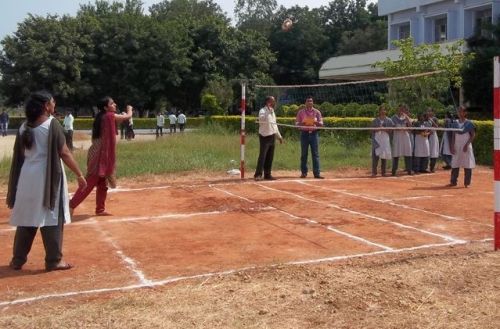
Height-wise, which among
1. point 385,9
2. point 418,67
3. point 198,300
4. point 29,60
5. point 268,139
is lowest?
point 198,300

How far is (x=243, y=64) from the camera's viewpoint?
48406 mm

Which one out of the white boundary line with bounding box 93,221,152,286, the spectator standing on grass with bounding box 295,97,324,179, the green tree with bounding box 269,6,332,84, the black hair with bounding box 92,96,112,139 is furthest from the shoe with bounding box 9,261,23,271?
the green tree with bounding box 269,6,332,84

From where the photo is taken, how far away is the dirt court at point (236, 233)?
5.30 metres

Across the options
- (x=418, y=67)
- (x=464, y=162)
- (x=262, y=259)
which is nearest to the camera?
(x=262, y=259)

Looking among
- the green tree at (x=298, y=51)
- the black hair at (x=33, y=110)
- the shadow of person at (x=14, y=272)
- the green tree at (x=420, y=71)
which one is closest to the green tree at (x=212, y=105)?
the green tree at (x=298, y=51)

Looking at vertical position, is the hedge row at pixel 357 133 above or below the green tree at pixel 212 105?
below

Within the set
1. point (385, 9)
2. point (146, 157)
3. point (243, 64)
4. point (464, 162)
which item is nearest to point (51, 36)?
point (243, 64)

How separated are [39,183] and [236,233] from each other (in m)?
2.50

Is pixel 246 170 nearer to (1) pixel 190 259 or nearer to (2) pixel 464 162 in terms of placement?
(2) pixel 464 162

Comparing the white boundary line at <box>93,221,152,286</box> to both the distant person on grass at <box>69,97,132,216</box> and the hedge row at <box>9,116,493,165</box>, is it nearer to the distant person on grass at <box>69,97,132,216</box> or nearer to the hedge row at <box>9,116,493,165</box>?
the distant person on grass at <box>69,97,132,216</box>

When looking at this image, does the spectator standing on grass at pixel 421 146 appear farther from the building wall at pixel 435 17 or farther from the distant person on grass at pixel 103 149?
the building wall at pixel 435 17

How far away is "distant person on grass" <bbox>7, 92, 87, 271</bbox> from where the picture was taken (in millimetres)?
5461

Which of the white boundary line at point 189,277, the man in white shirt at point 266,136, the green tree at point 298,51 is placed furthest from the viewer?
the green tree at point 298,51

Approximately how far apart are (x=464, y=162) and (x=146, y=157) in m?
8.28
